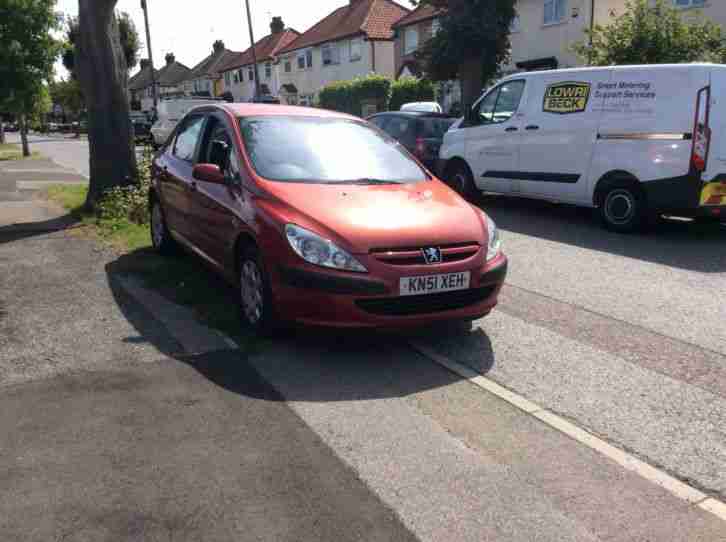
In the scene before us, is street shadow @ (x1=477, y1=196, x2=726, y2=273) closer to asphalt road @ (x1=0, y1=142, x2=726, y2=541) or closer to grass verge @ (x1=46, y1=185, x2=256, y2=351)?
asphalt road @ (x1=0, y1=142, x2=726, y2=541)

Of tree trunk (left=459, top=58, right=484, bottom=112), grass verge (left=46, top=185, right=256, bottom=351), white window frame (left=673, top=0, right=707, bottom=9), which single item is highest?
white window frame (left=673, top=0, right=707, bottom=9)

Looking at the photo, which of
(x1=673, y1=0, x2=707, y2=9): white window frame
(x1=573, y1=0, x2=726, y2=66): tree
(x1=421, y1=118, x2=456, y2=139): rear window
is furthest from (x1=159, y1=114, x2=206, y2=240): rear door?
(x1=673, y1=0, x2=707, y2=9): white window frame

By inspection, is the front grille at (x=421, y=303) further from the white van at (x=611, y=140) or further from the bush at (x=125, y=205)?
the bush at (x=125, y=205)

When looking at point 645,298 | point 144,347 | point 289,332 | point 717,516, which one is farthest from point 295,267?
point 645,298

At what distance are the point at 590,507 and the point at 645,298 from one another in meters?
3.68

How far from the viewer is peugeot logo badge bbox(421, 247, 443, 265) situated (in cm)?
469

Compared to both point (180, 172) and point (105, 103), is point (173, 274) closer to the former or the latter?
point (180, 172)

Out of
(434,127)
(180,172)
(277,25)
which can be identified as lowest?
(180,172)

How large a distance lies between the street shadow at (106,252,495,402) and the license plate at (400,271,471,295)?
1.06ft

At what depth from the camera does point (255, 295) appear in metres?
5.20

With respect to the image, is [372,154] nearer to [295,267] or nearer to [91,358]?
[295,267]

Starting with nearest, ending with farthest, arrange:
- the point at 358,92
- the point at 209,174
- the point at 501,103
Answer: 1. the point at 209,174
2. the point at 501,103
3. the point at 358,92

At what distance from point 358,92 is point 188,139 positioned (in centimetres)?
3416

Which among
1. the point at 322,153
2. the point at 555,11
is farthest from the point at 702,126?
the point at 555,11
